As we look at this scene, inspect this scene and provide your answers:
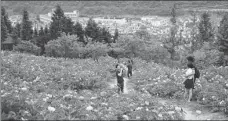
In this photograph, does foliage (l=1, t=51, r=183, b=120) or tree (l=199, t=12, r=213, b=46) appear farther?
tree (l=199, t=12, r=213, b=46)

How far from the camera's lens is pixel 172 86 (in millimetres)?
14000

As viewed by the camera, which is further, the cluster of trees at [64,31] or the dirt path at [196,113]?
the cluster of trees at [64,31]

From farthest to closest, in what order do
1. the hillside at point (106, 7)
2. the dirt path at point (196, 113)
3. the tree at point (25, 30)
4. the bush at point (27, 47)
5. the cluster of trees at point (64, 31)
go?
the hillside at point (106, 7) < the tree at point (25, 30) < the cluster of trees at point (64, 31) < the bush at point (27, 47) < the dirt path at point (196, 113)

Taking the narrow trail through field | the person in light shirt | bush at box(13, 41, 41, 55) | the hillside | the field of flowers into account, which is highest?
the hillside

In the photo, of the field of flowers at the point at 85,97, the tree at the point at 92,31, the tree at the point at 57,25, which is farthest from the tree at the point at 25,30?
the field of flowers at the point at 85,97

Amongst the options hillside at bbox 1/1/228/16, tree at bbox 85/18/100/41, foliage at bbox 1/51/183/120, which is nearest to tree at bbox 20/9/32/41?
tree at bbox 85/18/100/41

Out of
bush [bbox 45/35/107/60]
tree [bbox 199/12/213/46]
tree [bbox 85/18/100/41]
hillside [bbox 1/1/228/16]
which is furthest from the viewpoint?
hillside [bbox 1/1/228/16]

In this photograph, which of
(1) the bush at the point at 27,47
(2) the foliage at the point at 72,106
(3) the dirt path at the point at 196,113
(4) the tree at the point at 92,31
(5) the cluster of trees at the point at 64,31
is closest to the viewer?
(2) the foliage at the point at 72,106

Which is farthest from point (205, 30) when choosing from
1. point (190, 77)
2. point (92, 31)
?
point (190, 77)

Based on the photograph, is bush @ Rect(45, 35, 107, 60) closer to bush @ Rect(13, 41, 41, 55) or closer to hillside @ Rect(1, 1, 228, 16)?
bush @ Rect(13, 41, 41, 55)

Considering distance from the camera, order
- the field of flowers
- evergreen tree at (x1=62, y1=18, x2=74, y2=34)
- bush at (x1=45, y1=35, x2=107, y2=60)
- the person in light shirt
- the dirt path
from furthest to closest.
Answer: evergreen tree at (x1=62, y1=18, x2=74, y2=34), bush at (x1=45, y1=35, x2=107, y2=60), the person in light shirt, the dirt path, the field of flowers

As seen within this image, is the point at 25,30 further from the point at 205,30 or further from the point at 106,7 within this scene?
the point at 106,7

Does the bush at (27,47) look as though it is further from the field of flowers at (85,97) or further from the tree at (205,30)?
the tree at (205,30)

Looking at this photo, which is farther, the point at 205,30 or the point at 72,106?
the point at 205,30
